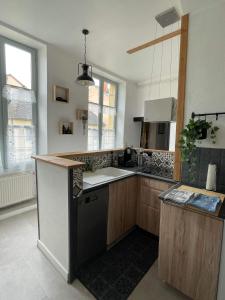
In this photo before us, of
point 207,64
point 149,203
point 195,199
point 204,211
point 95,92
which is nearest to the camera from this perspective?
point 204,211

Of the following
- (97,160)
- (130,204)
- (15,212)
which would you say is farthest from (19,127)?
(130,204)

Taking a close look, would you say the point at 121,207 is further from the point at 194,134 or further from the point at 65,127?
the point at 65,127

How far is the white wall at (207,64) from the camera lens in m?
1.57

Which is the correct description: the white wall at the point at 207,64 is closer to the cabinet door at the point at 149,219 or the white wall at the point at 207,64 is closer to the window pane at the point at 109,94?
the cabinet door at the point at 149,219

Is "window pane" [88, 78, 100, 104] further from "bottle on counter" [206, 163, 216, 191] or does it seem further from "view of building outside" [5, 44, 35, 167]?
"bottle on counter" [206, 163, 216, 191]

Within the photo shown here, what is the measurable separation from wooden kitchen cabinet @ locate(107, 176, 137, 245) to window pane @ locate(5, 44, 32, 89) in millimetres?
2465

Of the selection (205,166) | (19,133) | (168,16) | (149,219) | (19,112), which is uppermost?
(168,16)

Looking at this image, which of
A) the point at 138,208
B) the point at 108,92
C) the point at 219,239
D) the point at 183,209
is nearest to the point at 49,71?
the point at 108,92

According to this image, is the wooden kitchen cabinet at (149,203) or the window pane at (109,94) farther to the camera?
the window pane at (109,94)

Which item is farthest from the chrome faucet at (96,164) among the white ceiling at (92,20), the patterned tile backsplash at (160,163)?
the white ceiling at (92,20)

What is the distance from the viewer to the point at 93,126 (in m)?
4.30

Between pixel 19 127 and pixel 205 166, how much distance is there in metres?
2.92

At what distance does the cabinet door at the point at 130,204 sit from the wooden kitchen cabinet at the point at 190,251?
720 millimetres

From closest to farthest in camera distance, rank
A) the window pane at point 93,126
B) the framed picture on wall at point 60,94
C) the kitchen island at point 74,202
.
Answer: the kitchen island at point 74,202 → the framed picture on wall at point 60,94 → the window pane at point 93,126
